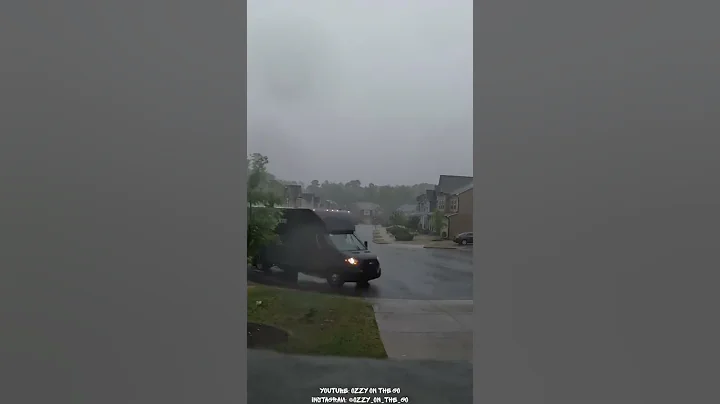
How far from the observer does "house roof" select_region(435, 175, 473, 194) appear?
1.83m

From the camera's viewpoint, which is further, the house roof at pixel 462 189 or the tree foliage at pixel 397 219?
the tree foliage at pixel 397 219

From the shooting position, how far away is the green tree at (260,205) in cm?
183

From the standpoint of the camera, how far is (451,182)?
186cm

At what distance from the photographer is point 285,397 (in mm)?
1816

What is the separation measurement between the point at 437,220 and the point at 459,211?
12 centimetres

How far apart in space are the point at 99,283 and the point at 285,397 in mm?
974

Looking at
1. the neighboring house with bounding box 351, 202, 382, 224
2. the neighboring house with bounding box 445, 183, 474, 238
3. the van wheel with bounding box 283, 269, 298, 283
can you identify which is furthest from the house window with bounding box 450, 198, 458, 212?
the van wheel with bounding box 283, 269, 298, 283

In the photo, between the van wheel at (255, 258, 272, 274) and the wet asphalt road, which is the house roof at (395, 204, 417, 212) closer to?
the wet asphalt road

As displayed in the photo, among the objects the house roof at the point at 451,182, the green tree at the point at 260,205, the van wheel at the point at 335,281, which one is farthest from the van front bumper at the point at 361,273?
the house roof at the point at 451,182

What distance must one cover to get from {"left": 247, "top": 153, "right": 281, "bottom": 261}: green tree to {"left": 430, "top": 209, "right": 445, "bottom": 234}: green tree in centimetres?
77

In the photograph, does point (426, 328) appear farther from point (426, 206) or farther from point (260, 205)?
point (260, 205)

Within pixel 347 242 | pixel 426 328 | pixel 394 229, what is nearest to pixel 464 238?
pixel 394 229

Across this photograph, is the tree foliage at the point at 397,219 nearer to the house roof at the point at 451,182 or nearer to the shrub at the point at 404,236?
the shrub at the point at 404,236

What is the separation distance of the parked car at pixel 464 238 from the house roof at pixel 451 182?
222 mm
